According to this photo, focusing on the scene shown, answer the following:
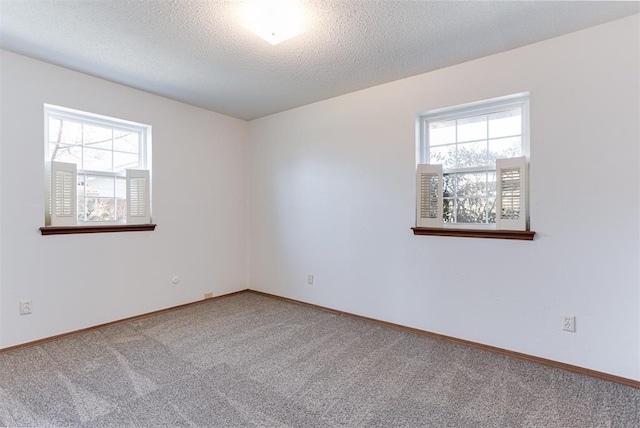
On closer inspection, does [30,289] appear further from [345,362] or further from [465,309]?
[465,309]

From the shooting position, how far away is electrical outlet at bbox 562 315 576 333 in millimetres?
2354

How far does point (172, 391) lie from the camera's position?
2076 millimetres

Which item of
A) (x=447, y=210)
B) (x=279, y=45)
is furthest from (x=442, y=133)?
(x=279, y=45)

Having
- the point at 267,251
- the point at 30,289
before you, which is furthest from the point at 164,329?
the point at 267,251

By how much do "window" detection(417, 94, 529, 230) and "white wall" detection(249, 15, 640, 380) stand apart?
12 centimetres

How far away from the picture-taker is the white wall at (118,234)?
105 inches

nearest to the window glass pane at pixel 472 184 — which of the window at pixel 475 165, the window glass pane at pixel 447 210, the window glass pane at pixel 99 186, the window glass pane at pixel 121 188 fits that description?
the window at pixel 475 165

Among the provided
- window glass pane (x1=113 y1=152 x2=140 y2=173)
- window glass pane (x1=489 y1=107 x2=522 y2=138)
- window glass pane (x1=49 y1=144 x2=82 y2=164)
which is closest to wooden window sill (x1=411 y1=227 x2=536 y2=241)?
window glass pane (x1=489 y1=107 x2=522 y2=138)

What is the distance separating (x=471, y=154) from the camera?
2.93m

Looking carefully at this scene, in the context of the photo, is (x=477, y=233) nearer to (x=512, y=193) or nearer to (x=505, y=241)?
(x=505, y=241)

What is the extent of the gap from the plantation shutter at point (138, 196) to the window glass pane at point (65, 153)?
18.0 inches

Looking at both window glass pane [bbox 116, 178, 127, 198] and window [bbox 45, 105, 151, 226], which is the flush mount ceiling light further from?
window glass pane [bbox 116, 178, 127, 198]

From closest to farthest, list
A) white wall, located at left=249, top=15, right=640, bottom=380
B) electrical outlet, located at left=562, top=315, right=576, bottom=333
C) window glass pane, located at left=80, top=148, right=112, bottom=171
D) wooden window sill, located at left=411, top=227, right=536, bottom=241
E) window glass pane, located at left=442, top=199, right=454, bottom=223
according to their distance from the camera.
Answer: white wall, located at left=249, top=15, right=640, bottom=380 → electrical outlet, located at left=562, top=315, right=576, bottom=333 → wooden window sill, located at left=411, top=227, right=536, bottom=241 → window glass pane, located at left=442, top=199, right=454, bottom=223 → window glass pane, located at left=80, top=148, right=112, bottom=171

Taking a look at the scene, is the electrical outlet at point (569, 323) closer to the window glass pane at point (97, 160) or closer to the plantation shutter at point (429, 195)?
the plantation shutter at point (429, 195)
